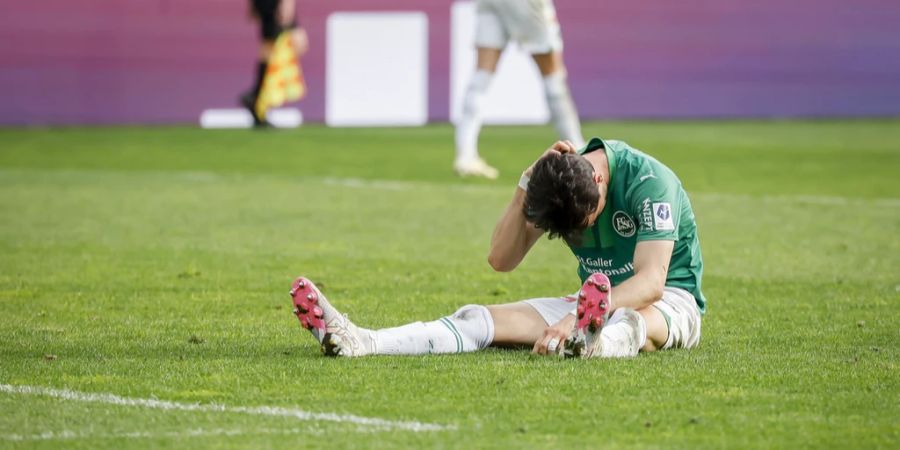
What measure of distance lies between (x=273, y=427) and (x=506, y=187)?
9.07 m

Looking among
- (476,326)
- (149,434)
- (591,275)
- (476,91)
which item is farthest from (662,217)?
(476,91)

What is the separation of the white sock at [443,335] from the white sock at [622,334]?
461 millimetres

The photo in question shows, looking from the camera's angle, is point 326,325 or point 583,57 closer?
point 326,325

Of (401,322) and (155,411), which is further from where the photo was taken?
(401,322)

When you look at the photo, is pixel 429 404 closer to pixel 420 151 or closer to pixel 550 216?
pixel 550 216

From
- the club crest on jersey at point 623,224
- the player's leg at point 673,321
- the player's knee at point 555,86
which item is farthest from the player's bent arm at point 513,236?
the player's knee at point 555,86

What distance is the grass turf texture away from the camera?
4.42 metres

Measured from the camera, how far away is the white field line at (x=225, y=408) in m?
4.36

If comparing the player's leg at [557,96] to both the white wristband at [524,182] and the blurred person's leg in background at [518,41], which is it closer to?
the blurred person's leg in background at [518,41]

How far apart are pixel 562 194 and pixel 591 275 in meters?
0.32

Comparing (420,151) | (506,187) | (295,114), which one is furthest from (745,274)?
(295,114)

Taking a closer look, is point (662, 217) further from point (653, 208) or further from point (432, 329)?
point (432, 329)

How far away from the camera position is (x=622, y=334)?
5430 mm

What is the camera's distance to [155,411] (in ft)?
15.0
